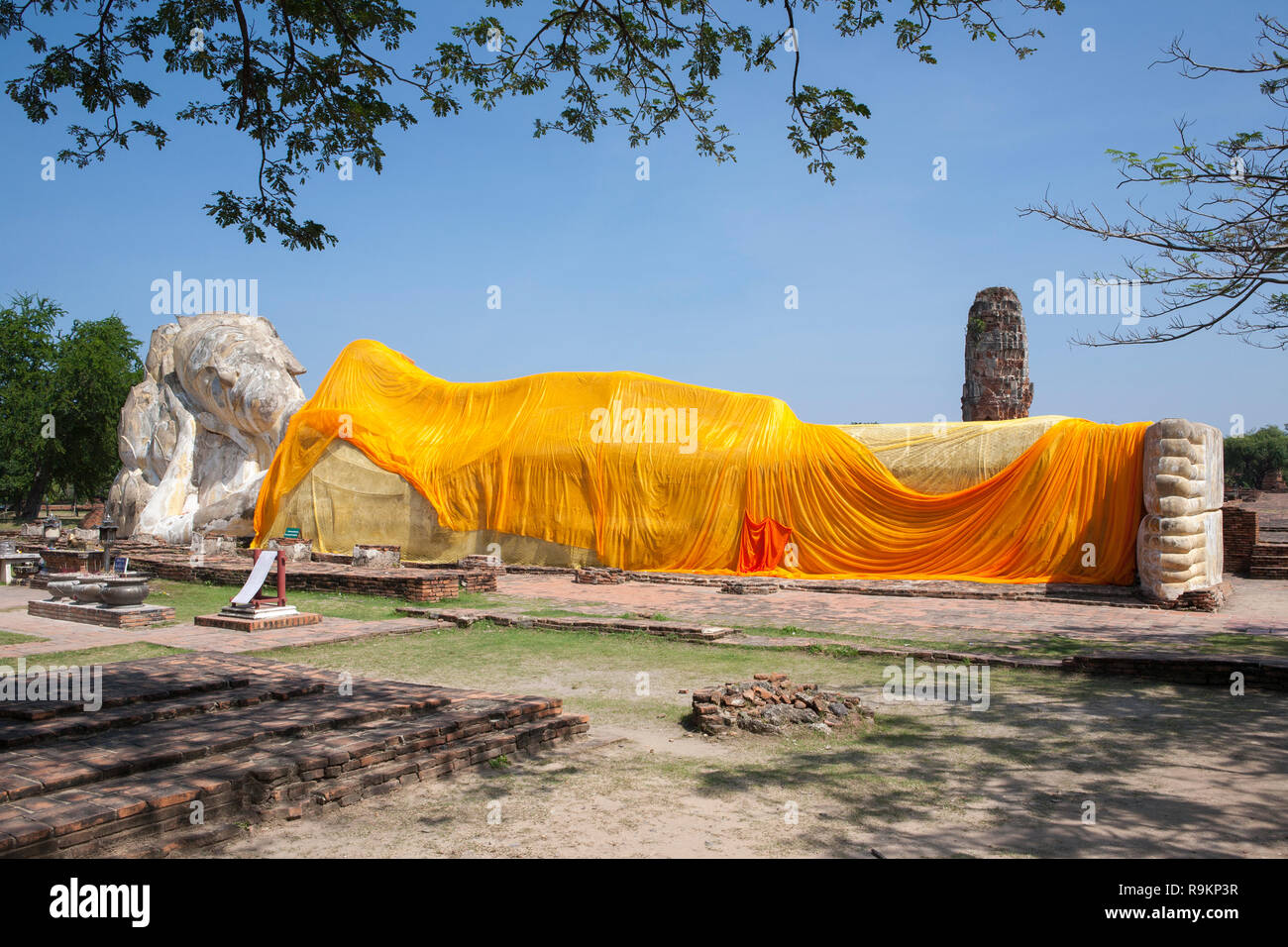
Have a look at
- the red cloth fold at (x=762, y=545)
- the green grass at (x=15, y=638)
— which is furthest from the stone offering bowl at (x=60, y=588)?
the red cloth fold at (x=762, y=545)

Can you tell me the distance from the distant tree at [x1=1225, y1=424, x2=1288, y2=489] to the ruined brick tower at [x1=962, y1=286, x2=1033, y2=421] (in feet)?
108

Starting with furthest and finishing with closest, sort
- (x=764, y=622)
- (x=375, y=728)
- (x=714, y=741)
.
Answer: (x=764, y=622) → (x=714, y=741) → (x=375, y=728)

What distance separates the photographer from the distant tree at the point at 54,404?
2953cm

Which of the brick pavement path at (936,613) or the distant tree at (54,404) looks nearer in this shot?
the brick pavement path at (936,613)

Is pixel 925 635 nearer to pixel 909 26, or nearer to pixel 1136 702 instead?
pixel 1136 702

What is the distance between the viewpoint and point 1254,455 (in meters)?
46.5

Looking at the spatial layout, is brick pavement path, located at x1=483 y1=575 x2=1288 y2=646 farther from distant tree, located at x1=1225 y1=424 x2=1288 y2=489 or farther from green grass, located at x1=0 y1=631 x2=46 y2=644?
distant tree, located at x1=1225 y1=424 x2=1288 y2=489

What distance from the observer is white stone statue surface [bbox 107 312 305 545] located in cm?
2314

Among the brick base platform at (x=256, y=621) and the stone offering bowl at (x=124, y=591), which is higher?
the stone offering bowl at (x=124, y=591)

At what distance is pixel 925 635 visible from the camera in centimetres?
890

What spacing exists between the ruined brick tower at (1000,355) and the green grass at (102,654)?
16640 mm

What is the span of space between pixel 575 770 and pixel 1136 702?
3910mm

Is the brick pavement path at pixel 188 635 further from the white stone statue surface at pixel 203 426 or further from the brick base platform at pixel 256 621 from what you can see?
the white stone statue surface at pixel 203 426
